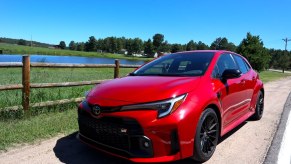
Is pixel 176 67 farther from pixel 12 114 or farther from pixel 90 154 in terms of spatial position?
pixel 12 114

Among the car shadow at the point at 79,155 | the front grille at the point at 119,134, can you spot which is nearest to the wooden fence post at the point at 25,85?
the car shadow at the point at 79,155

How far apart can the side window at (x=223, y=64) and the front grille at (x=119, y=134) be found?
175 cm

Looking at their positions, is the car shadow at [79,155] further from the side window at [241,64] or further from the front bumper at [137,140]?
the side window at [241,64]

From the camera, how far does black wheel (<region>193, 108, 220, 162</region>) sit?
405 centimetres

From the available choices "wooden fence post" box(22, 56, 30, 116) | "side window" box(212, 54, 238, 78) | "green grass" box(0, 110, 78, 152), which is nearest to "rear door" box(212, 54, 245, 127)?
"side window" box(212, 54, 238, 78)

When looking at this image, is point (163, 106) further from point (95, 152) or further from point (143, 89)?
point (95, 152)

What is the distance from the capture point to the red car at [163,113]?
3736 mm

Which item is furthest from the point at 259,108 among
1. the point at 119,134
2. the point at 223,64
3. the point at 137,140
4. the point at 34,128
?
the point at 34,128

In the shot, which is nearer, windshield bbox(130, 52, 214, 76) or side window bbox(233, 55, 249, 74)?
windshield bbox(130, 52, 214, 76)

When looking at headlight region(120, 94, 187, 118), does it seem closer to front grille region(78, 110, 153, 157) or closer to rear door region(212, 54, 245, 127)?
front grille region(78, 110, 153, 157)

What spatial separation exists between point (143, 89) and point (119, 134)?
2.27 feet

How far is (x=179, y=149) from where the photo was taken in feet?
12.5

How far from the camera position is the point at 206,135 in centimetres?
434

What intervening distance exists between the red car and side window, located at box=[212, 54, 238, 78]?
0.03m
